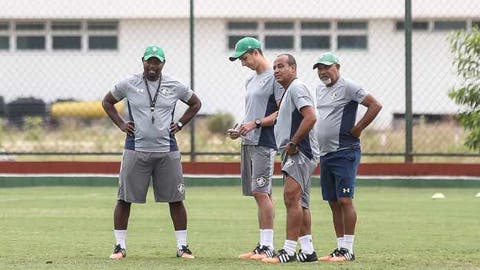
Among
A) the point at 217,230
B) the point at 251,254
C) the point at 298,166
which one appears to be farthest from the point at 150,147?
the point at 217,230

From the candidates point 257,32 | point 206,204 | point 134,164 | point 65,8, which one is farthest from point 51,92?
point 134,164

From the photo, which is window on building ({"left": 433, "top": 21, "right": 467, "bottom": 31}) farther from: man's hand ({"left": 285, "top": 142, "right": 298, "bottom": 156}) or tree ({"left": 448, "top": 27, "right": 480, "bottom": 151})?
man's hand ({"left": 285, "top": 142, "right": 298, "bottom": 156})

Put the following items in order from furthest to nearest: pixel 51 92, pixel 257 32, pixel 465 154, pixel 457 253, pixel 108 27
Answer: pixel 108 27, pixel 257 32, pixel 51 92, pixel 465 154, pixel 457 253

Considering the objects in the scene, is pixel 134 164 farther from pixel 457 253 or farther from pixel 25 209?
pixel 25 209

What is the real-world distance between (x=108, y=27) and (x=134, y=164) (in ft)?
55.8

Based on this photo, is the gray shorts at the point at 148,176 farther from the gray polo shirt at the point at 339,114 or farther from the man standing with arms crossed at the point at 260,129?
the gray polo shirt at the point at 339,114

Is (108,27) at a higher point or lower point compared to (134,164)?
higher

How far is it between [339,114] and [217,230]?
10.3 feet

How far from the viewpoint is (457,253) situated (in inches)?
498

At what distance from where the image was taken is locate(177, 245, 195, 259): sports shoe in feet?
40.3

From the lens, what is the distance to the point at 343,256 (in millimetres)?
12078

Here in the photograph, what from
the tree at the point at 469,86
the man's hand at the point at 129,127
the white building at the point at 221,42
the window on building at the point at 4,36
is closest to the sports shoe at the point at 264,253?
the man's hand at the point at 129,127

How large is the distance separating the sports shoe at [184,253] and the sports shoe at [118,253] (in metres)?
0.48

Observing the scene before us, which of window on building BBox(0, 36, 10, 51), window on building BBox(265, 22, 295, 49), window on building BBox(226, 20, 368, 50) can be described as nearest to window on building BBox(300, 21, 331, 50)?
window on building BBox(226, 20, 368, 50)
